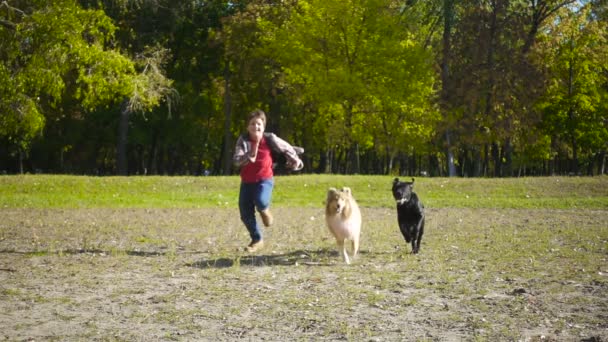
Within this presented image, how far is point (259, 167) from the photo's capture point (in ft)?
37.0

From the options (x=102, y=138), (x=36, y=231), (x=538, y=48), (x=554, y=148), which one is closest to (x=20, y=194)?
(x=36, y=231)

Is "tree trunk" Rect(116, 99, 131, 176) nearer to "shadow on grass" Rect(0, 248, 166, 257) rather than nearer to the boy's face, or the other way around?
"shadow on grass" Rect(0, 248, 166, 257)

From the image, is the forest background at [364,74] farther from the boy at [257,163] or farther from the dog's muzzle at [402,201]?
the dog's muzzle at [402,201]

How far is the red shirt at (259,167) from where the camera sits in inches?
444

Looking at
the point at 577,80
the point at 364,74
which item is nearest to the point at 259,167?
the point at 364,74

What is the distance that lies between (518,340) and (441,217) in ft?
42.4

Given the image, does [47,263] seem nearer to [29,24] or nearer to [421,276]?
[421,276]

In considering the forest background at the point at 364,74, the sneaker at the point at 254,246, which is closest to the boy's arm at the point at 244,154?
the sneaker at the point at 254,246

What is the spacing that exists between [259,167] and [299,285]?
292 cm

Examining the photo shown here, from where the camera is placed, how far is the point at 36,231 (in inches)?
601

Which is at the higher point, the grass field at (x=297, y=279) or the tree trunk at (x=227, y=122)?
the tree trunk at (x=227, y=122)

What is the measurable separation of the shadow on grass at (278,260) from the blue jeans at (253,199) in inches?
19.7

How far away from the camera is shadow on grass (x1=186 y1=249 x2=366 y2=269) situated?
10.5m

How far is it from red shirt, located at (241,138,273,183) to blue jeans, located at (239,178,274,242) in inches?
3.3
